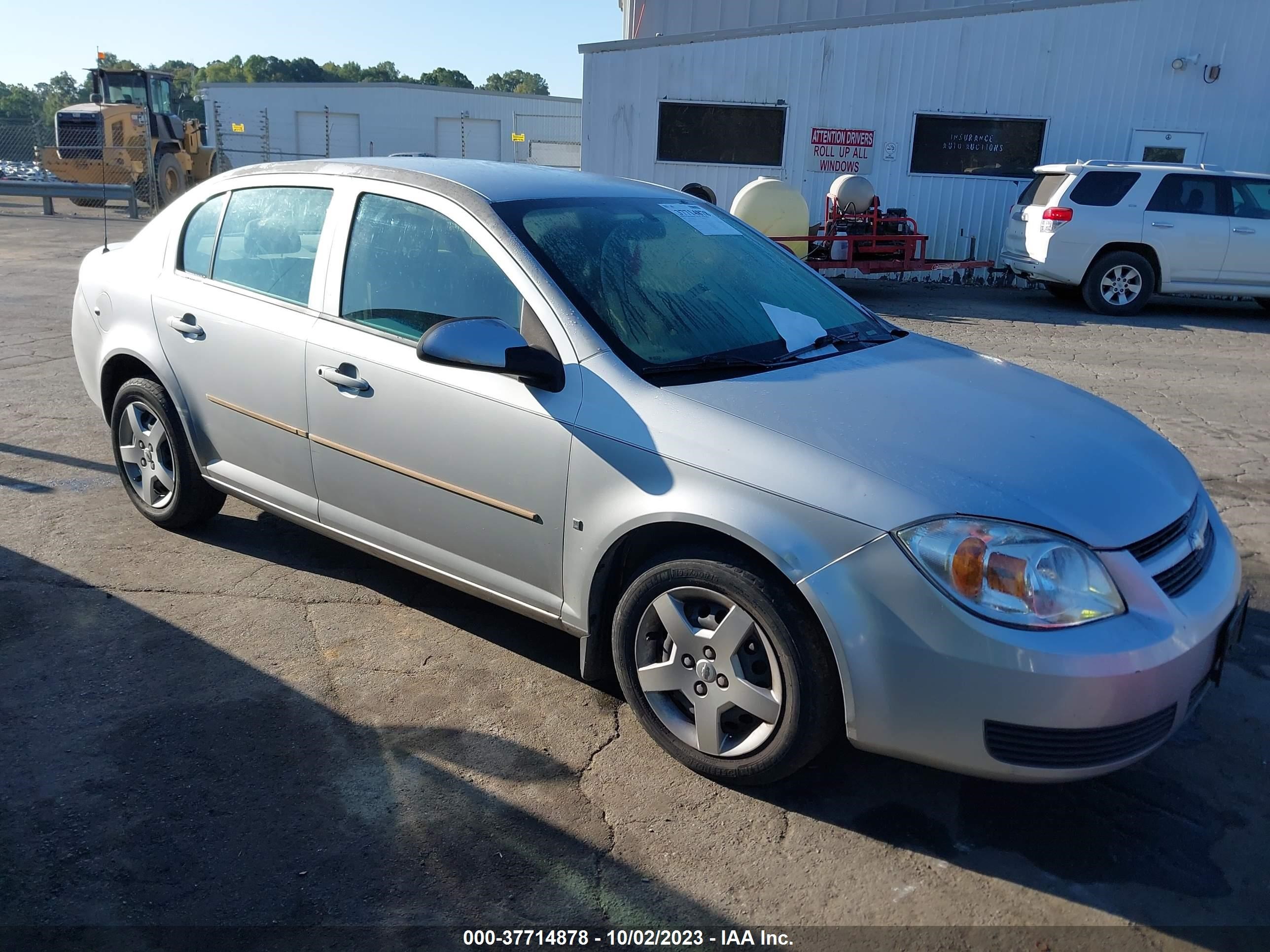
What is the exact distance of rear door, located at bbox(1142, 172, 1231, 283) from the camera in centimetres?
1216

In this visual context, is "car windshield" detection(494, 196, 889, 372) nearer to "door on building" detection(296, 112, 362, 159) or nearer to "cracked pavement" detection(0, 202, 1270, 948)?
"cracked pavement" detection(0, 202, 1270, 948)

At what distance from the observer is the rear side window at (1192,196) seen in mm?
12195

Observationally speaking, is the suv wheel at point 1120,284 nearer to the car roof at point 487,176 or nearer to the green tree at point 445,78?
the car roof at point 487,176

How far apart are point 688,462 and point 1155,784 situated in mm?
1738

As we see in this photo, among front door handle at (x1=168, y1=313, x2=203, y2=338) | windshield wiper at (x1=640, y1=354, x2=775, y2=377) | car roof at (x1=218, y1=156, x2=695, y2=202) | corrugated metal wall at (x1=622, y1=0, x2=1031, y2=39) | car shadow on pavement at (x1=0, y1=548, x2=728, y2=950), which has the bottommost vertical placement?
car shadow on pavement at (x1=0, y1=548, x2=728, y2=950)

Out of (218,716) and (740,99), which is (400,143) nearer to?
(740,99)

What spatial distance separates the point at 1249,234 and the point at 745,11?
12629mm

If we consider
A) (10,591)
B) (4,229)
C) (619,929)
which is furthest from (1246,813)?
(4,229)

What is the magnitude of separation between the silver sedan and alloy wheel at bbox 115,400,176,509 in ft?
0.50

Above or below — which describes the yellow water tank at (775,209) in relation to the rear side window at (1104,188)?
below

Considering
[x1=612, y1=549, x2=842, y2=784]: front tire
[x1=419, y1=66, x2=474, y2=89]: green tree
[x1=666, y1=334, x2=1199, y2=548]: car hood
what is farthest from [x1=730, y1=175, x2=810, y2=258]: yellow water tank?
[x1=419, y1=66, x2=474, y2=89]: green tree

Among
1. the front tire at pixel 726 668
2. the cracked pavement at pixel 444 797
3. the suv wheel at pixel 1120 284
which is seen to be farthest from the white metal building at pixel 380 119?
the front tire at pixel 726 668

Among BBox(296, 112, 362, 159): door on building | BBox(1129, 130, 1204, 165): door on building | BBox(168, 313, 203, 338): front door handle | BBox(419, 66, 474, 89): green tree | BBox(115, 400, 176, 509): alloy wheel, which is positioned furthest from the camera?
BBox(419, 66, 474, 89): green tree

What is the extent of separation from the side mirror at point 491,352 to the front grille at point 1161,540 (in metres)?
1.67
